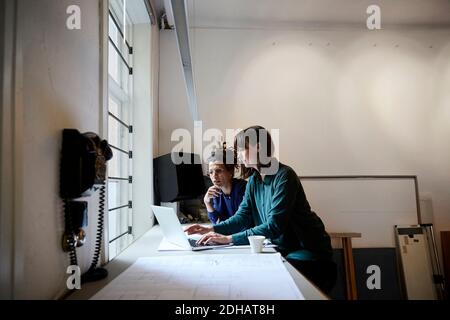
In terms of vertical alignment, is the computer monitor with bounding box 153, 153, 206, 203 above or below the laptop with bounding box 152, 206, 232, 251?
above

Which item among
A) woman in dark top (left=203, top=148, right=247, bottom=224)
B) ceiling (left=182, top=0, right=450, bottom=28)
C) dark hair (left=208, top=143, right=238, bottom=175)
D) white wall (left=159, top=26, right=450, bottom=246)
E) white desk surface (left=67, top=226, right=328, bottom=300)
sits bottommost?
white desk surface (left=67, top=226, right=328, bottom=300)

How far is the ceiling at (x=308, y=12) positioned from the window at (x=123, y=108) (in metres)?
0.61

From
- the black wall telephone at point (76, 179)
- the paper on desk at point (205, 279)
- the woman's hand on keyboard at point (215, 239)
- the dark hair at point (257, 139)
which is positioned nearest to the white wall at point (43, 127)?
the black wall telephone at point (76, 179)

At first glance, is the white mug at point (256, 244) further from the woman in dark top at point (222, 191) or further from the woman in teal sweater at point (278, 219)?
the woman in dark top at point (222, 191)

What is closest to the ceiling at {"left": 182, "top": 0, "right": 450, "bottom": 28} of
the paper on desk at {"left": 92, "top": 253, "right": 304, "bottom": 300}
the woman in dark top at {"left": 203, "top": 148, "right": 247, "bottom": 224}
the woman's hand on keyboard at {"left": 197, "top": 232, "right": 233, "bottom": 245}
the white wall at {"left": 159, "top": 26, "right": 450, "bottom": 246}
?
the white wall at {"left": 159, "top": 26, "right": 450, "bottom": 246}

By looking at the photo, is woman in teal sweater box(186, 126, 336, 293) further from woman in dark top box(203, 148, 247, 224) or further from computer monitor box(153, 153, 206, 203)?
computer monitor box(153, 153, 206, 203)

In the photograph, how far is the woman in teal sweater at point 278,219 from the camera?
1.49m

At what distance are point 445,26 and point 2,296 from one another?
178 inches

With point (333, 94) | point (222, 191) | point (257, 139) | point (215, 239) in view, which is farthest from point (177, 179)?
point (333, 94)

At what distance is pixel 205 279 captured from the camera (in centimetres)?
98

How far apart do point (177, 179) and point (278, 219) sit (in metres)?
1.18

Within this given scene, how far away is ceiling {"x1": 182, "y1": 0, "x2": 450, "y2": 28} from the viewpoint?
9.72 feet

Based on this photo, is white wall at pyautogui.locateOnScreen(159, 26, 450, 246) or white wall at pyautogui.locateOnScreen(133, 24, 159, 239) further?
white wall at pyautogui.locateOnScreen(159, 26, 450, 246)

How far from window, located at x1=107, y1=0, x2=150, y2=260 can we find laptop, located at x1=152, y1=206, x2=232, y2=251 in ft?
2.92
